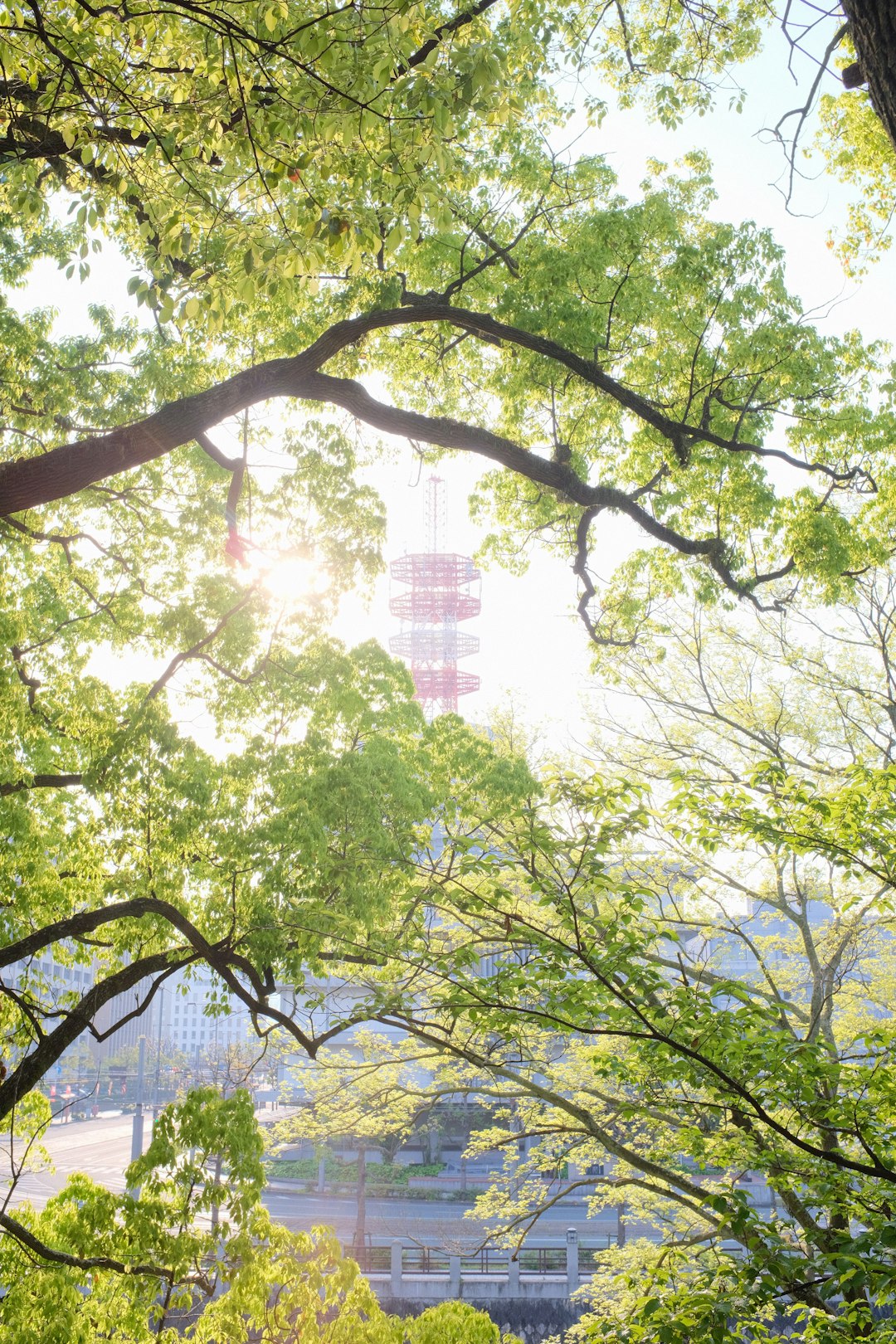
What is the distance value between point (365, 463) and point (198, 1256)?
579 cm

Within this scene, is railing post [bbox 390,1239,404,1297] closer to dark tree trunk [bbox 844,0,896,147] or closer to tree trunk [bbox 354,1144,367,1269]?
tree trunk [bbox 354,1144,367,1269]

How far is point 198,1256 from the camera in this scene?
675 centimetres

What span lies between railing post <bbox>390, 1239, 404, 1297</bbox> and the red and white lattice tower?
80.7 ft

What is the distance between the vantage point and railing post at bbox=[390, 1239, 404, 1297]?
14.5m

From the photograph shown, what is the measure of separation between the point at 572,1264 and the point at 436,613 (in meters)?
27.3

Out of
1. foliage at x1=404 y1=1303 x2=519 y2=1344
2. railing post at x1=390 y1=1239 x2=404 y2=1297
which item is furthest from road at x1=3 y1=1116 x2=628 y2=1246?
foliage at x1=404 y1=1303 x2=519 y2=1344

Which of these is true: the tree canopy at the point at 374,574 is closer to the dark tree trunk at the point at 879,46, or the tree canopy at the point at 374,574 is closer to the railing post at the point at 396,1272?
the dark tree trunk at the point at 879,46

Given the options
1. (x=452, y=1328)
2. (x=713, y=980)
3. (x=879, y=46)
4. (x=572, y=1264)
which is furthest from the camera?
(x=572, y=1264)

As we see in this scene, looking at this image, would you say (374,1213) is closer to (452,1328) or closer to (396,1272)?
(396,1272)

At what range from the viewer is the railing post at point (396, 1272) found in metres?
14.5

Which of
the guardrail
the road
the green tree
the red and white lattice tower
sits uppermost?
the red and white lattice tower

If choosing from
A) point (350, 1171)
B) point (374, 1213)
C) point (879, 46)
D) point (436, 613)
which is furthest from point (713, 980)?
point (436, 613)

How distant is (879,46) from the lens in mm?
1987

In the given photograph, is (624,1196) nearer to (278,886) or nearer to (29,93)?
(278,886)
